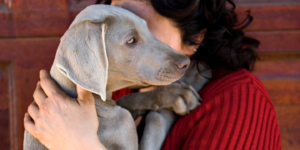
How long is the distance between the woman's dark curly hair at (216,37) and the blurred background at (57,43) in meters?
0.25

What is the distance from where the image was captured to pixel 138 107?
4.59ft

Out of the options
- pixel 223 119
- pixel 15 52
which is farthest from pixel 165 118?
pixel 15 52

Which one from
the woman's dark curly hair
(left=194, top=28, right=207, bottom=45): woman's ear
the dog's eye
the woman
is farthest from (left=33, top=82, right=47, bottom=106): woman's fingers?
(left=194, top=28, right=207, bottom=45): woman's ear

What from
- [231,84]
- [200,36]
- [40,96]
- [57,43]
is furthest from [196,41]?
[57,43]

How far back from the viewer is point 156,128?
1.32m

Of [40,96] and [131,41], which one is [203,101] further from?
[40,96]

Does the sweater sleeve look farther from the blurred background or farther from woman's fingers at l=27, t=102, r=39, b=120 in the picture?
the blurred background

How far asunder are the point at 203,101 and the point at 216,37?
15.3 inches

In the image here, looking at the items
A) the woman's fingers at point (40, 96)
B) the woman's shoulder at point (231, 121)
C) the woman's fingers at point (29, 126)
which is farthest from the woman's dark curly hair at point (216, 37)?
the woman's fingers at point (29, 126)

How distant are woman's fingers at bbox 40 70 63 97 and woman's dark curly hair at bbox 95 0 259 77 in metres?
0.59

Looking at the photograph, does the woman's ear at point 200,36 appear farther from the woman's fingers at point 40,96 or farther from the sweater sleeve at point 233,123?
the woman's fingers at point 40,96

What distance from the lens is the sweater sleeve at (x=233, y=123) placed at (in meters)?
1.20

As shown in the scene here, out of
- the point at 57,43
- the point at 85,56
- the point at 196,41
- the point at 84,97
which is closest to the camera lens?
the point at 85,56

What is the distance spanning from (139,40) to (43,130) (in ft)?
1.64
